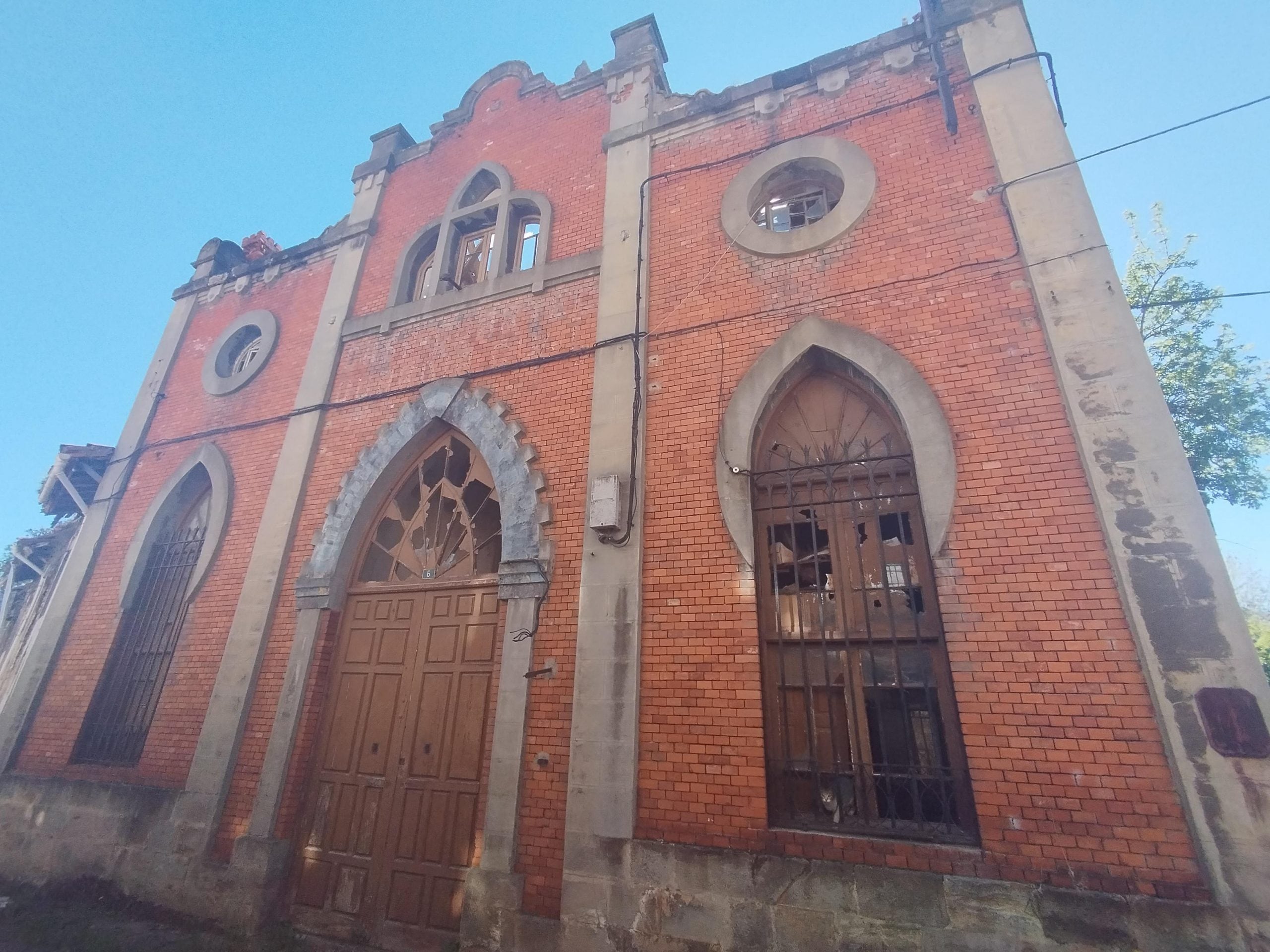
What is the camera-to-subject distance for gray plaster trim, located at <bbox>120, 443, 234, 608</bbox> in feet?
25.5

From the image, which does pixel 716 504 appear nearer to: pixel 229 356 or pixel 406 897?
pixel 406 897

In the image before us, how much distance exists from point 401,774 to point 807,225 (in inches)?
264

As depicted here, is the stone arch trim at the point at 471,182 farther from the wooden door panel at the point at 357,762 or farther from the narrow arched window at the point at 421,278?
the wooden door panel at the point at 357,762

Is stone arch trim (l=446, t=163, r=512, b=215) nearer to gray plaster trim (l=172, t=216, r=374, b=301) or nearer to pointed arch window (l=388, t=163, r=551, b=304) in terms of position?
pointed arch window (l=388, t=163, r=551, b=304)

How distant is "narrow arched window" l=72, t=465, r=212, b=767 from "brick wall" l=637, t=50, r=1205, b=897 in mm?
6436

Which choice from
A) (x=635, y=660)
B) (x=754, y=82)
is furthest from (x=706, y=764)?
(x=754, y=82)

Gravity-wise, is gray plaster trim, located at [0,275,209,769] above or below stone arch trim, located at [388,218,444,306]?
below

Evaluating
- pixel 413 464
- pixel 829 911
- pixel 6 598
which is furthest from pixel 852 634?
pixel 6 598

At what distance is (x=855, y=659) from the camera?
4715 mm

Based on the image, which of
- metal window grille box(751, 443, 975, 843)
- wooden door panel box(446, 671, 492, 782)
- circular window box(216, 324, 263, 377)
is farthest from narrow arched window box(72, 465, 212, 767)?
metal window grille box(751, 443, 975, 843)

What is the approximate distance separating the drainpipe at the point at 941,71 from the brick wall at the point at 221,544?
841cm

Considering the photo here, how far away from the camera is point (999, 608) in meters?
4.32

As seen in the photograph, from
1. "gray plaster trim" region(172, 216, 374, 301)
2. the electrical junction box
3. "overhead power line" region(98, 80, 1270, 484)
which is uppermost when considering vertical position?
"gray plaster trim" region(172, 216, 374, 301)

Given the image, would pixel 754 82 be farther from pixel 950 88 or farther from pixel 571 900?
pixel 571 900
